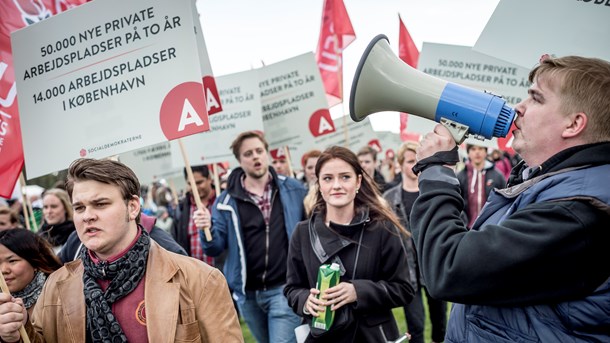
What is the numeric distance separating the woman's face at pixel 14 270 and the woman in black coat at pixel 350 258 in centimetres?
150

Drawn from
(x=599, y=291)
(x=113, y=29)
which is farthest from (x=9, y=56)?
(x=599, y=291)

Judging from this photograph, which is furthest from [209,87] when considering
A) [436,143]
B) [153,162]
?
[153,162]

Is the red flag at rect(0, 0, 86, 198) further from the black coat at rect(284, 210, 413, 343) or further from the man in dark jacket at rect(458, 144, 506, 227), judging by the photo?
the man in dark jacket at rect(458, 144, 506, 227)

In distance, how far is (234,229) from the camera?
427cm

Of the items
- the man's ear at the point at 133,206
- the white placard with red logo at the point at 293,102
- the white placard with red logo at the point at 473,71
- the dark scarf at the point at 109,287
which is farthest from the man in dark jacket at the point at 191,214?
the dark scarf at the point at 109,287

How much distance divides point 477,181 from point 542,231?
5390 millimetres

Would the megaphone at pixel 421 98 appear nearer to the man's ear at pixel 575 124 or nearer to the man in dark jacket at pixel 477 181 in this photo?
the man's ear at pixel 575 124

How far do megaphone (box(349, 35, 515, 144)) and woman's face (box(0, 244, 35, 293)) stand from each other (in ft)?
6.70

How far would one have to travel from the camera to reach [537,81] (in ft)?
5.45

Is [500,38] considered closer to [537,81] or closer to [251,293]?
[537,81]

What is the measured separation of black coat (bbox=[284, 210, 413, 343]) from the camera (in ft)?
9.78

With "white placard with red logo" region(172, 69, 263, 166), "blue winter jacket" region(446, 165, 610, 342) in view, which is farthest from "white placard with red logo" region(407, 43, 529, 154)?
"blue winter jacket" region(446, 165, 610, 342)

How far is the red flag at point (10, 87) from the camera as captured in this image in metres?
2.97

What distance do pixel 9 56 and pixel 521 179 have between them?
311 centimetres
